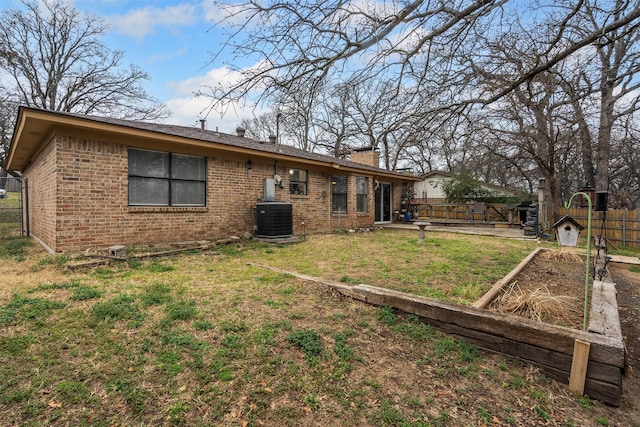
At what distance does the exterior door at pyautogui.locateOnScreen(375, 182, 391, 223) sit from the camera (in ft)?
49.0

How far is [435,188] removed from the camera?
69.8 feet

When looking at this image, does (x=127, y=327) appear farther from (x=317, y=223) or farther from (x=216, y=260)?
(x=317, y=223)

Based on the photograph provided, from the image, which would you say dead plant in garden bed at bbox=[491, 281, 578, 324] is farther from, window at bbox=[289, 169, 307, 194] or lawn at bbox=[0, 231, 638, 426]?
window at bbox=[289, 169, 307, 194]

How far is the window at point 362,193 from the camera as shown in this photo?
12781mm

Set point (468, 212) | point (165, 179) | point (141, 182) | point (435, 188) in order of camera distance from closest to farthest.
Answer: point (141, 182) → point (165, 179) → point (468, 212) → point (435, 188)

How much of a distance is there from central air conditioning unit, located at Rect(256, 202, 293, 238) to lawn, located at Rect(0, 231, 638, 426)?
13.4ft

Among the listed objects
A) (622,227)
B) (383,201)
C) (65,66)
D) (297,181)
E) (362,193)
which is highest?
(65,66)

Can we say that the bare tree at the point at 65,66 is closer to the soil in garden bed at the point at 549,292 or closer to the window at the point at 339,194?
the window at the point at 339,194

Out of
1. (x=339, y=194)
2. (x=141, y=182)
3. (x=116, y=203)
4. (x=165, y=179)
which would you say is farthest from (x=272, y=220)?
(x=339, y=194)

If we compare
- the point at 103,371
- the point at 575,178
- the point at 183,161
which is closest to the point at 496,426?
the point at 103,371

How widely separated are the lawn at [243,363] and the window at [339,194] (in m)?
7.73

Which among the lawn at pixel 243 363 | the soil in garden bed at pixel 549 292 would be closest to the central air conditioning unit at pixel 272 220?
the lawn at pixel 243 363

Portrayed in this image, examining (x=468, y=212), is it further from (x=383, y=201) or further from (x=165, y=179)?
(x=165, y=179)

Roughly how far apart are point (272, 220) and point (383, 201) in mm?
8588
